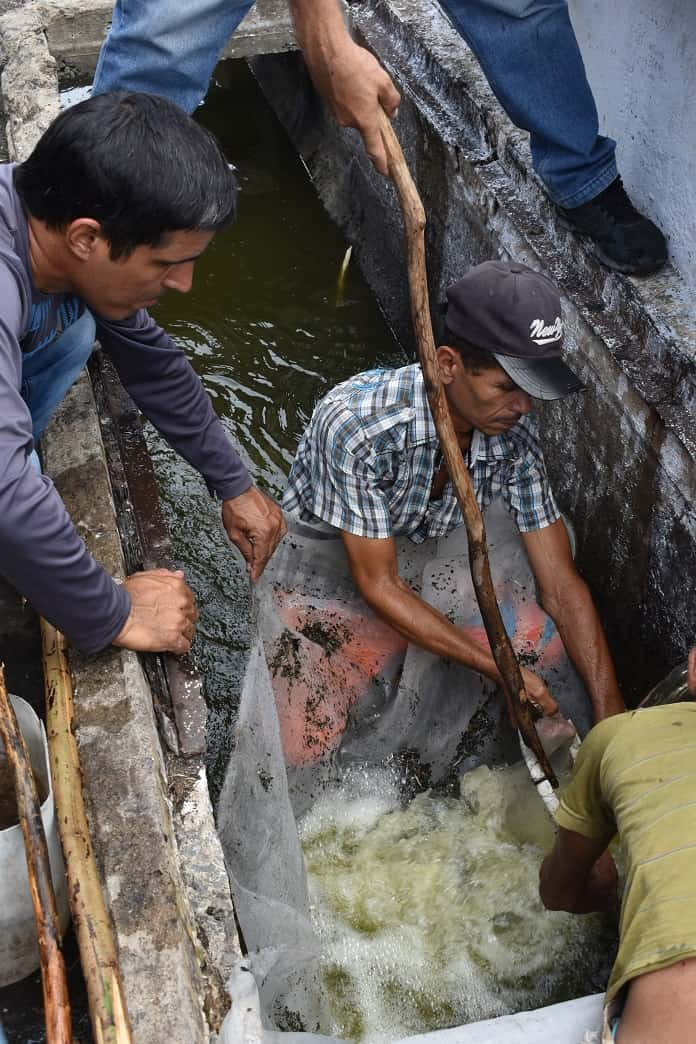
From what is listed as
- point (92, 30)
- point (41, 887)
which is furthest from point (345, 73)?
point (92, 30)

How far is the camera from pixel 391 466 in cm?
309

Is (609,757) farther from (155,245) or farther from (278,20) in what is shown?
(278,20)

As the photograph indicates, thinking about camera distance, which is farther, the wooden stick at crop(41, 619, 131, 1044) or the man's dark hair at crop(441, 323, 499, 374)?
the man's dark hair at crop(441, 323, 499, 374)

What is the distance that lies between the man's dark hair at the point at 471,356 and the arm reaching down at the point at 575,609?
0.66 metres

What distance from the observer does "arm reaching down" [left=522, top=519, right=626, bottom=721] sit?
130 inches

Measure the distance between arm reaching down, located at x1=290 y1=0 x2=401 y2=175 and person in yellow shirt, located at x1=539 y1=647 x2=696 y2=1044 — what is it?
154 cm

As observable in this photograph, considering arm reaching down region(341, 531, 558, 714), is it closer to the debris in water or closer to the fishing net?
the fishing net

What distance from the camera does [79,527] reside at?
2.65 meters

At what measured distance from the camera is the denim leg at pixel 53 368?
8.87 ft

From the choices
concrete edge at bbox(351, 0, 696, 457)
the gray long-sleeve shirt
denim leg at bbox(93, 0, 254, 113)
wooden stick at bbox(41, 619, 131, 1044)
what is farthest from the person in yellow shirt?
denim leg at bbox(93, 0, 254, 113)

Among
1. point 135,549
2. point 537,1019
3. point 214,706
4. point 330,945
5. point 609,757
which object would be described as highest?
point 135,549

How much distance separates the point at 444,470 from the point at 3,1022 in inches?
74.8

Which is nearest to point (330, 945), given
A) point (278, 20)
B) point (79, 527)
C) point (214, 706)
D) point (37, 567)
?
point (214, 706)

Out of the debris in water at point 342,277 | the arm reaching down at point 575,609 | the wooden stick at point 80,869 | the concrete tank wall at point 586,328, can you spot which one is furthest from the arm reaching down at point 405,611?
the debris in water at point 342,277
